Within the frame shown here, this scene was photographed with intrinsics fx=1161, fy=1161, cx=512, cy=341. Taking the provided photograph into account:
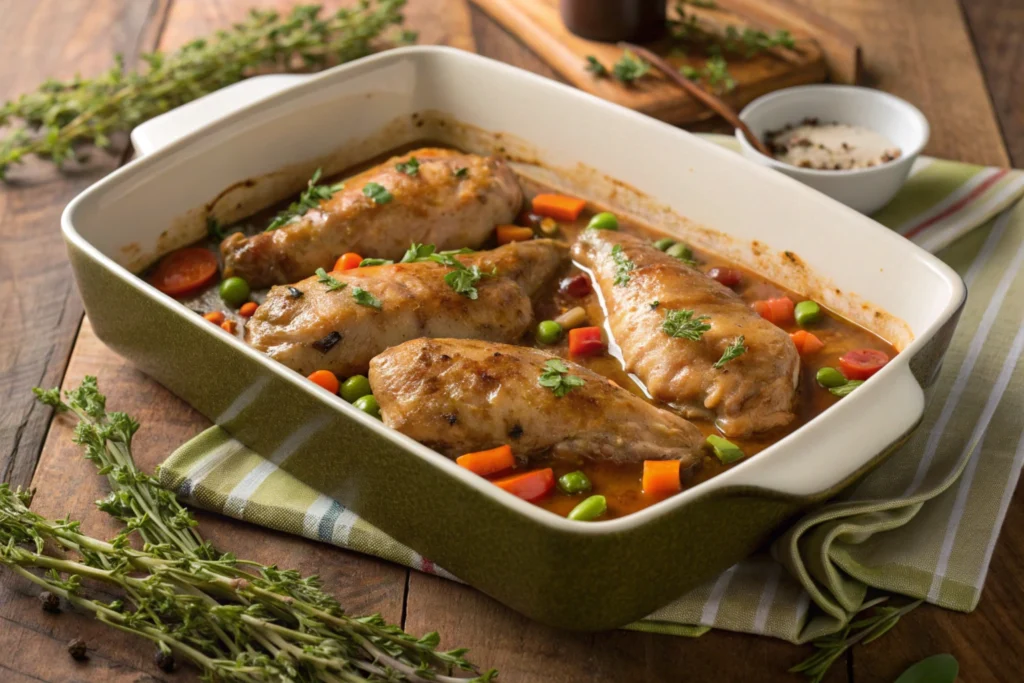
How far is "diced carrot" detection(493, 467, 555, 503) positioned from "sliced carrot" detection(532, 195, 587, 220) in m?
1.51

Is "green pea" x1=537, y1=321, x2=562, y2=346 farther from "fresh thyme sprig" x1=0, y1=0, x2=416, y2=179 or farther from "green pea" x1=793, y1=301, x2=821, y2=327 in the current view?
"fresh thyme sprig" x1=0, y1=0, x2=416, y2=179

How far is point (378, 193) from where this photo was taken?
171 inches

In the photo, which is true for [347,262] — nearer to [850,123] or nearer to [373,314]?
[373,314]

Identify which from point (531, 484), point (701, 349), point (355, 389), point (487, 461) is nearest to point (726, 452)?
point (701, 349)

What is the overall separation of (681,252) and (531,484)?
1.34 meters

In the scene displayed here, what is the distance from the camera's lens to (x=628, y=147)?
4.44 m

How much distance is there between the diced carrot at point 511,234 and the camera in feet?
14.6

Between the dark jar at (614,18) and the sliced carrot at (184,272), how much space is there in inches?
91.7

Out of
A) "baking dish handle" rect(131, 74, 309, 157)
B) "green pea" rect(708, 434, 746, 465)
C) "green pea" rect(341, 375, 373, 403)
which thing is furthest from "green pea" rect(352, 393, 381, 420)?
"baking dish handle" rect(131, 74, 309, 157)

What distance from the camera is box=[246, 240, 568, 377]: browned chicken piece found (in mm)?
3791

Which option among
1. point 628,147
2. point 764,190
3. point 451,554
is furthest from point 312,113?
point 451,554

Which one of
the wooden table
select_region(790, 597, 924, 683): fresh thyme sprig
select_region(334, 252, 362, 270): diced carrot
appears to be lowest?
the wooden table

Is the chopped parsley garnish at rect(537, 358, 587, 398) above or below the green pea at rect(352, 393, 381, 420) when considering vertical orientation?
above

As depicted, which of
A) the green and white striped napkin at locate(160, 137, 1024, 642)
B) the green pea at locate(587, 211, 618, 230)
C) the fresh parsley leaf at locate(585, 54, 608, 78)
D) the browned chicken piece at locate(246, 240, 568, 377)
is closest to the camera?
the green and white striped napkin at locate(160, 137, 1024, 642)
